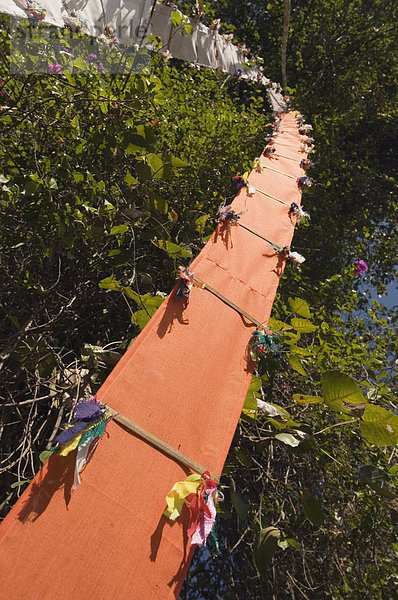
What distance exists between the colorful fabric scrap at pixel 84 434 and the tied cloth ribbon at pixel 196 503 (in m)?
0.24

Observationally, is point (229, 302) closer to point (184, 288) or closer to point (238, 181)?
point (184, 288)

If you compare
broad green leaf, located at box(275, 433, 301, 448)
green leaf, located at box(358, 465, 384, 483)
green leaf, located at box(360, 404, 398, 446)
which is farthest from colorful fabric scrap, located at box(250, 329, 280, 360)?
green leaf, located at box(358, 465, 384, 483)

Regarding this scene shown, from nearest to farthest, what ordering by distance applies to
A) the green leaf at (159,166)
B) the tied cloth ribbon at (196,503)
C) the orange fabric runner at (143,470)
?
the orange fabric runner at (143,470), the tied cloth ribbon at (196,503), the green leaf at (159,166)

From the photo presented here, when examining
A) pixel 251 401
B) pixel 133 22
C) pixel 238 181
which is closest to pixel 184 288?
pixel 251 401

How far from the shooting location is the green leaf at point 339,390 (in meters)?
1.03

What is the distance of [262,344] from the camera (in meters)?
1.32

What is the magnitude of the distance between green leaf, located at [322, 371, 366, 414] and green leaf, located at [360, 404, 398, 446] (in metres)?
0.05

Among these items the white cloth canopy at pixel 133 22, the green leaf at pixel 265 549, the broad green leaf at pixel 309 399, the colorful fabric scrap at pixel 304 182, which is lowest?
the green leaf at pixel 265 549

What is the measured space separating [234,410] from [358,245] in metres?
3.29

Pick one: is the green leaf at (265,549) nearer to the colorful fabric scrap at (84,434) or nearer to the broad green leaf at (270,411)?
the broad green leaf at (270,411)

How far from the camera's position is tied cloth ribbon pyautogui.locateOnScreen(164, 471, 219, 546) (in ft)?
2.75

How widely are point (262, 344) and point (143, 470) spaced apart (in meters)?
0.65

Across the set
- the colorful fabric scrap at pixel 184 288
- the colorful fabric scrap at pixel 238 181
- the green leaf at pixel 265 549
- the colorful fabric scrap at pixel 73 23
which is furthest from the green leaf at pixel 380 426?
the colorful fabric scrap at pixel 73 23

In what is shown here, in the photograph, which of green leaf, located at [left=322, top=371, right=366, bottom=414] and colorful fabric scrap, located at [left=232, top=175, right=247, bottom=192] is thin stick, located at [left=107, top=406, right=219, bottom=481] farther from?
colorful fabric scrap, located at [left=232, top=175, right=247, bottom=192]
